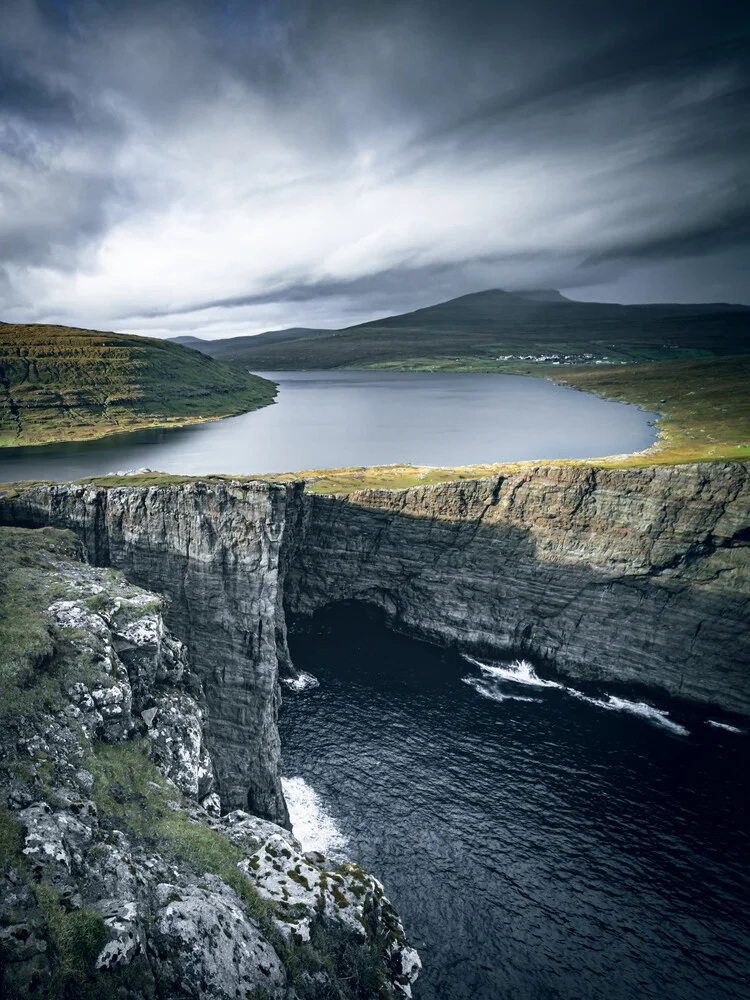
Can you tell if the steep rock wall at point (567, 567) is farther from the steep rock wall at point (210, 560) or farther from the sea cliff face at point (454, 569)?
the steep rock wall at point (210, 560)

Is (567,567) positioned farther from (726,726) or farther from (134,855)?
(134,855)

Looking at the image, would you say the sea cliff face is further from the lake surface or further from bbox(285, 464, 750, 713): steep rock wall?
the lake surface

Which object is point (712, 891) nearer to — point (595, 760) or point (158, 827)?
point (595, 760)

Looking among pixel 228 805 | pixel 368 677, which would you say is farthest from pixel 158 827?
pixel 368 677

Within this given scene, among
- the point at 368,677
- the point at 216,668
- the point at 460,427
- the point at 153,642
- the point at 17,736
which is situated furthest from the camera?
the point at 460,427

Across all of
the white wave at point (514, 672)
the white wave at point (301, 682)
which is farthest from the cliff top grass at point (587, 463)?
the white wave at point (514, 672)

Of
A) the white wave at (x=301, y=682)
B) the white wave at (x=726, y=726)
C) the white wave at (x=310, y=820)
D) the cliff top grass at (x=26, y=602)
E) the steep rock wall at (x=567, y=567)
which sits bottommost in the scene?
the white wave at (x=726, y=726)
